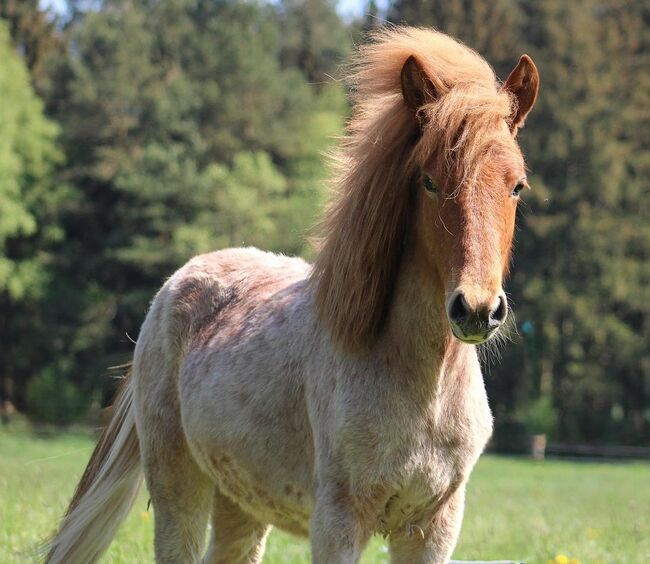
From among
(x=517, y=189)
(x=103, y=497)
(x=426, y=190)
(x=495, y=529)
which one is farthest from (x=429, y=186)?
(x=495, y=529)

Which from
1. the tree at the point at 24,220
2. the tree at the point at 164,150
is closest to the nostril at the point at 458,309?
the tree at the point at 24,220

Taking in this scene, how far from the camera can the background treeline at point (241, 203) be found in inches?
1487

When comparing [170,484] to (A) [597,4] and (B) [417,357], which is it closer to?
(B) [417,357]

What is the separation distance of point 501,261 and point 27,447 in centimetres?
2519

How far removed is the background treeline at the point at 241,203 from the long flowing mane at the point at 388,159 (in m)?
31.4

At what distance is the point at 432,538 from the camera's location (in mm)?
4312

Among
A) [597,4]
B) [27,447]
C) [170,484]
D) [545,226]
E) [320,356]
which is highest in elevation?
[597,4]

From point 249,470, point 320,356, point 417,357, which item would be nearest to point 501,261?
point 417,357

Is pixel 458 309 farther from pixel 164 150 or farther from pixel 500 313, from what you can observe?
pixel 164 150

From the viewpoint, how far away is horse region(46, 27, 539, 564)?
390 cm

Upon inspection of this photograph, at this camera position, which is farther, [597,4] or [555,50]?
[597,4]

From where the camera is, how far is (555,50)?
130ft

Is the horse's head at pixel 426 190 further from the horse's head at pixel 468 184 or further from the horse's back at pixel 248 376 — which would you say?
the horse's back at pixel 248 376

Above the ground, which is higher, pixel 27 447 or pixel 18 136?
pixel 18 136
